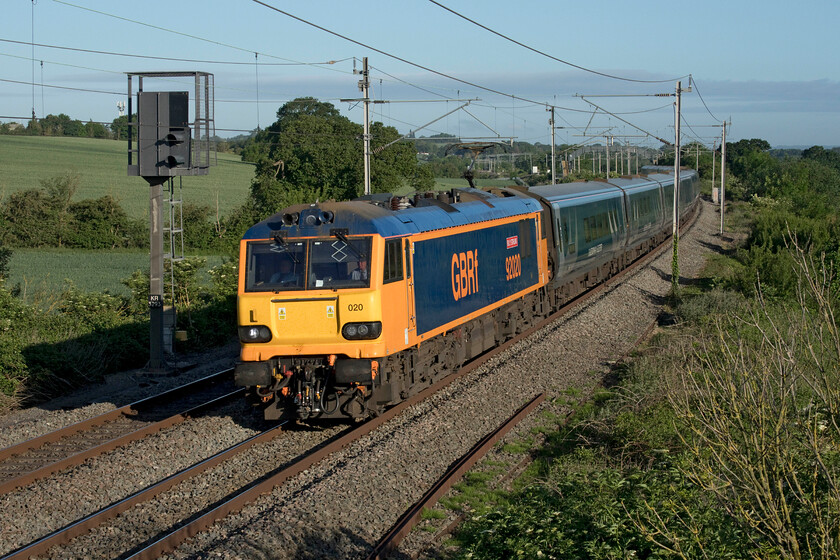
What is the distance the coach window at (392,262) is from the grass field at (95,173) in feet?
129

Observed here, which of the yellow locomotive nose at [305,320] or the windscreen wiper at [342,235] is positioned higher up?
the windscreen wiper at [342,235]

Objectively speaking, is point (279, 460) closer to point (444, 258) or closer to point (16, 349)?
point (444, 258)

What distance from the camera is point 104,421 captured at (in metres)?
12.5

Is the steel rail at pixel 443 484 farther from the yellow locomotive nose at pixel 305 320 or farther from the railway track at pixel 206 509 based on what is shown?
the yellow locomotive nose at pixel 305 320

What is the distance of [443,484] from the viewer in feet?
30.8

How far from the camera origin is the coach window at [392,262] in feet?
36.8

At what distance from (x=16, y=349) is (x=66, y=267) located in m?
21.5

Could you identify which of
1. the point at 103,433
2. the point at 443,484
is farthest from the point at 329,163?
the point at 443,484

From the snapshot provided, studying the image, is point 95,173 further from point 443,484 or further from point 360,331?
point 443,484

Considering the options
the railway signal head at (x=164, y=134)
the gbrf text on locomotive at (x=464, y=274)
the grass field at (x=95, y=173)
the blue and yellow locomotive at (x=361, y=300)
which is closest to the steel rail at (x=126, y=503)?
the blue and yellow locomotive at (x=361, y=300)

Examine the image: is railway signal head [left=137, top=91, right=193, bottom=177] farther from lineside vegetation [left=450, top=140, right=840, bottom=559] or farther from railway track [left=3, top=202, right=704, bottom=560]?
lineside vegetation [left=450, top=140, right=840, bottom=559]

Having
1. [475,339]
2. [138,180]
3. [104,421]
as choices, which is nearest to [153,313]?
[104,421]

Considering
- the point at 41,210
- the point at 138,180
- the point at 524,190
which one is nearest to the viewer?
the point at 524,190

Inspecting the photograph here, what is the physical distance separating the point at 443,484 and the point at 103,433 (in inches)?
209
